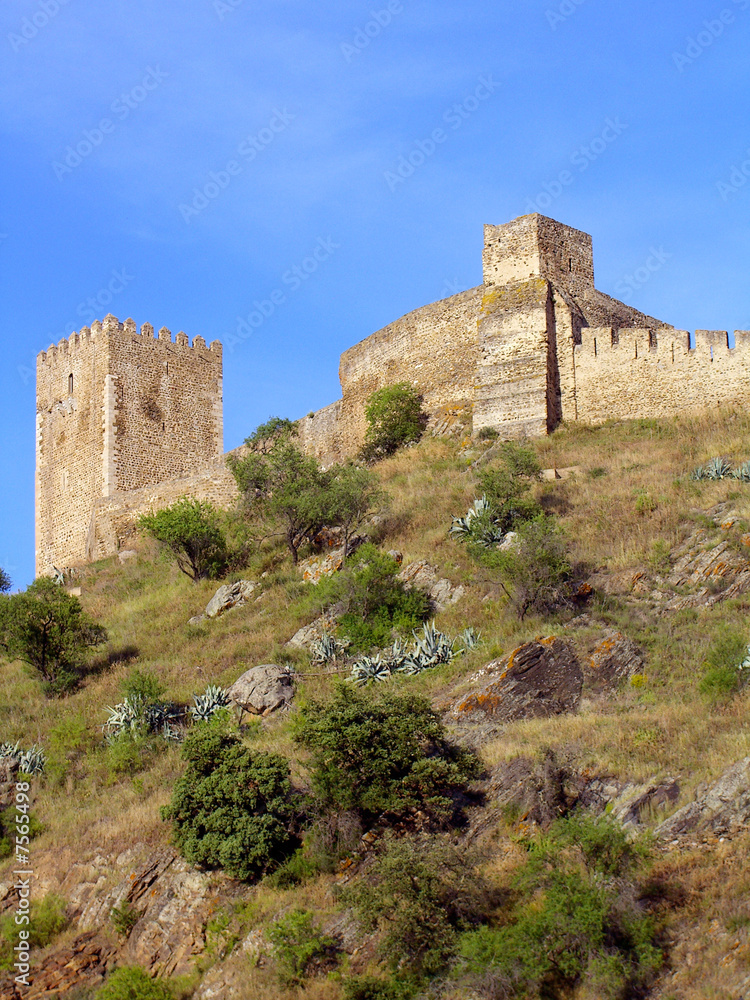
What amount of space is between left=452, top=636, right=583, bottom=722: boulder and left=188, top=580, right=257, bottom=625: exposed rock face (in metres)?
8.77

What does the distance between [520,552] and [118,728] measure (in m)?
7.19

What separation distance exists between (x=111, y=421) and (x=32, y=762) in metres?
20.5

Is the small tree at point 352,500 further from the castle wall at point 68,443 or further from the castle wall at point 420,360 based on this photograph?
the castle wall at point 68,443

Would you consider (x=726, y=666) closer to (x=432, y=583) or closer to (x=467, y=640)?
(x=467, y=640)

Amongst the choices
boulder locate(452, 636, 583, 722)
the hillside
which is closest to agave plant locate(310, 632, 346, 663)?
the hillside

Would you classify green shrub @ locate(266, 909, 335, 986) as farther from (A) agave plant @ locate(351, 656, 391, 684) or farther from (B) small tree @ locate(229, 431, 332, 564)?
(B) small tree @ locate(229, 431, 332, 564)

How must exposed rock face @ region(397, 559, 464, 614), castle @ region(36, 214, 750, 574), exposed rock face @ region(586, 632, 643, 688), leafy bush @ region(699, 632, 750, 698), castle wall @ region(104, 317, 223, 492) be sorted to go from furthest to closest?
castle wall @ region(104, 317, 223, 492) < castle @ region(36, 214, 750, 574) < exposed rock face @ region(397, 559, 464, 614) < exposed rock face @ region(586, 632, 643, 688) < leafy bush @ region(699, 632, 750, 698)

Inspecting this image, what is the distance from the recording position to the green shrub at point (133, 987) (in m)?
12.2

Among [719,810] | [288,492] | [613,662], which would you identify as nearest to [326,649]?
[613,662]

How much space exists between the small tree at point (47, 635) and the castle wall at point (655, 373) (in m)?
12.8

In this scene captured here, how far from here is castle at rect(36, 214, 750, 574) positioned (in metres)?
27.1

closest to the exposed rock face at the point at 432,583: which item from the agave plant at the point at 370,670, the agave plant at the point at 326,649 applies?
the agave plant at the point at 326,649

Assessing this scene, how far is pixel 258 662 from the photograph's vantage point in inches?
798

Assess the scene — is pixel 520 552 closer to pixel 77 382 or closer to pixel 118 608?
pixel 118 608
